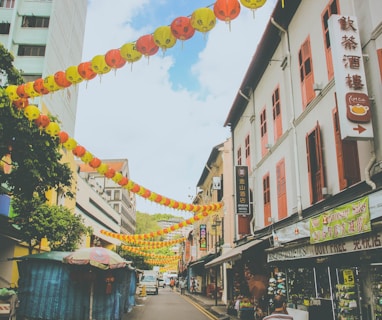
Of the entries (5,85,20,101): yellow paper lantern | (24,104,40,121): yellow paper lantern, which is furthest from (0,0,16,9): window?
(5,85,20,101): yellow paper lantern

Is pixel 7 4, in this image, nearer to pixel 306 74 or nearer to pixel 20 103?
pixel 20 103

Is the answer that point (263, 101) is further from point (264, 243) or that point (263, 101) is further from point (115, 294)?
point (115, 294)

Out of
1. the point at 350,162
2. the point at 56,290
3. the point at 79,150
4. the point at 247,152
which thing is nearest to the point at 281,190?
the point at 247,152

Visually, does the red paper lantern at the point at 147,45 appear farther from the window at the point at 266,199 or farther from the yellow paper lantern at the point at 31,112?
the window at the point at 266,199

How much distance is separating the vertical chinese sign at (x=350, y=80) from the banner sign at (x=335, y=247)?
1998 millimetres

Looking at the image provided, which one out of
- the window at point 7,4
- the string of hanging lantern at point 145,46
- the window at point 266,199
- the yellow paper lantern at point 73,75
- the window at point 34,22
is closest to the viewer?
the string of hanging lantern at point 145,46

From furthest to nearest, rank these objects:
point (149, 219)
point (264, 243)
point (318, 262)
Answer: point (149, 219) < point (264, 243) < point (318, 262)

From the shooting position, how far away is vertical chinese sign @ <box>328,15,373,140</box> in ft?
25.7

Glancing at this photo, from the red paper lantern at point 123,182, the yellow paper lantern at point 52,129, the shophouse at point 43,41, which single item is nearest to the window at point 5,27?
the shophouse at point 43,41

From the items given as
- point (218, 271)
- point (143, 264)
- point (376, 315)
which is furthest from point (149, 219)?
point (376, 315)

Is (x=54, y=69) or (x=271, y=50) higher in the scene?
(x=54, y=69)

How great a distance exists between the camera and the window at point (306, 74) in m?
11.6

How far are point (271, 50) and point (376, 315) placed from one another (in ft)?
34.4

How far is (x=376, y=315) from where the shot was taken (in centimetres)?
817
